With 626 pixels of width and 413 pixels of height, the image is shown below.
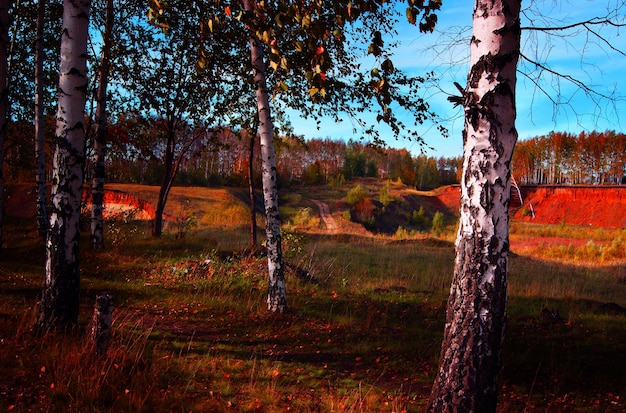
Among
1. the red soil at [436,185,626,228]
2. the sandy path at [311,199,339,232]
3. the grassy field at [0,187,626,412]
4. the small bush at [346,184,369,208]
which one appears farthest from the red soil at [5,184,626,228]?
the grassy field at [0,187,626,412]

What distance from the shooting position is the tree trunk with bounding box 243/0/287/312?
809 centimetres

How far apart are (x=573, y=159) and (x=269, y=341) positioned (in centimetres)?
9399

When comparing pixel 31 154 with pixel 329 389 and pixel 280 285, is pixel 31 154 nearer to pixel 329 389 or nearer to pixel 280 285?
pixel 280 285

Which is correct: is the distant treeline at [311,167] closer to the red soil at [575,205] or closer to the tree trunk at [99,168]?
the red soil at [575,205]

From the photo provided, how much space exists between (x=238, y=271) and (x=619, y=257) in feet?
89.8

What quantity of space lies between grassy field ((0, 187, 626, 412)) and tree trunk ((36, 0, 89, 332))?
1.33ft

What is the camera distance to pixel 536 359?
6465 mm

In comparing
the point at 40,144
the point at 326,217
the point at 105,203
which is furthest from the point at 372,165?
the point at 40,144

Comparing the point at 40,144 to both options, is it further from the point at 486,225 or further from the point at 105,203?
the point at 105,203

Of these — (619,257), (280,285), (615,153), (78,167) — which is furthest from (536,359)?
(615,153)

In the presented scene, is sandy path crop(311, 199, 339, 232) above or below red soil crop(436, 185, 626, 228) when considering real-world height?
below

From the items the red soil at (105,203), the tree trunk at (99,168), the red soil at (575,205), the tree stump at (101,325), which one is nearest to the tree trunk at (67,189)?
the tree stump at (101,325)

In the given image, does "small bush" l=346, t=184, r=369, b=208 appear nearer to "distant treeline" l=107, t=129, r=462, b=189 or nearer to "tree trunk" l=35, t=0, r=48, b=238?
"distant treeline" l=107, t=129, r=462, b=189

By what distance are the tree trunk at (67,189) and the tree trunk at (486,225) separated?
476cm
